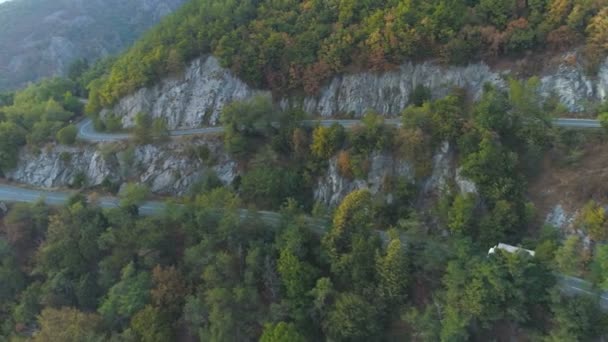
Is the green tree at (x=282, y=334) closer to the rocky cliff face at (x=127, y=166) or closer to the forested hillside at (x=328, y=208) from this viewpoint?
the forested hillside at (x=328, y=208)

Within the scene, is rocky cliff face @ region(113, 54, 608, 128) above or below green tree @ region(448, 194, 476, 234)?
above

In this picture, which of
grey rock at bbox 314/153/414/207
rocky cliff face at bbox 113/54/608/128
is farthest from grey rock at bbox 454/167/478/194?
rocky cliff face at bbox 113/54/608/128

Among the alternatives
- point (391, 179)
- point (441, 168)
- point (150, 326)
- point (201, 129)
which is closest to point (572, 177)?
point (441, 168)

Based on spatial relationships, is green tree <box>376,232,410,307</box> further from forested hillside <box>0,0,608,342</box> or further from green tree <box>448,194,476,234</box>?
green tree <box>448,194,476,234</box>

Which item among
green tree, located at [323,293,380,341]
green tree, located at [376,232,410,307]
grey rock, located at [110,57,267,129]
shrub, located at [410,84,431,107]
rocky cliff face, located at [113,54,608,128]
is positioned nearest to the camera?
green tree, located at [323,293,380,341]

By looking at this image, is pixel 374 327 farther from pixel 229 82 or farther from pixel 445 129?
pixel 229 82

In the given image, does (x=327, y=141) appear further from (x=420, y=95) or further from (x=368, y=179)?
(x=420, y=95)

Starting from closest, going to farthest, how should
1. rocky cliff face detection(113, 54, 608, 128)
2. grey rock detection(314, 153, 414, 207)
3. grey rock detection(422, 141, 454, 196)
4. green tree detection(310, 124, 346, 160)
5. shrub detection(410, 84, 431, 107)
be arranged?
grey rock detection(422, 141, 454, 196) < grey rock detection(314, 153, 414, 207) < green tree detection(310, 124, 346, 160) < rocky cliff face detection(113, 54, 608, 128) < shrub detection(410, 84, 431, 107)

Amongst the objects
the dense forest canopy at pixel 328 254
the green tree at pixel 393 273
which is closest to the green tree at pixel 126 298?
the dense forest canopy at pixel 328 254
